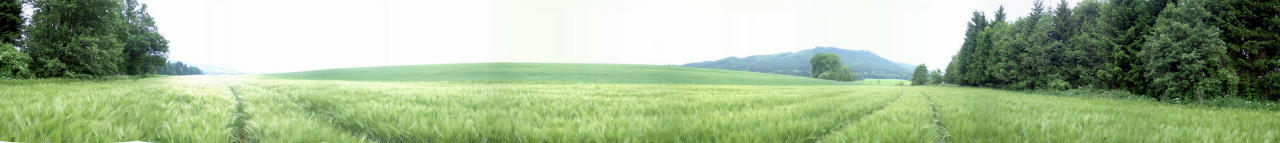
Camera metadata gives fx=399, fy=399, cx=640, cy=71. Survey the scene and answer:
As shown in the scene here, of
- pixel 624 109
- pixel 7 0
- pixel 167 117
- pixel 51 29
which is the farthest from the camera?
pixel 7 0

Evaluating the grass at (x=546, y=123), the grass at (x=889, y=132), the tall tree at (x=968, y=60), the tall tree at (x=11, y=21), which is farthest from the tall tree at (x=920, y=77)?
the tall tree at (x=11, y=21)

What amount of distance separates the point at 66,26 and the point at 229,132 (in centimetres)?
1140

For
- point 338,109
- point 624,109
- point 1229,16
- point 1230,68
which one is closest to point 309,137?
point 338,109

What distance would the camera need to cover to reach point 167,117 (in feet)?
6.19

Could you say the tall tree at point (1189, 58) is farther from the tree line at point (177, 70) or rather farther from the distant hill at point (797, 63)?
the tree line at point (177, 70)

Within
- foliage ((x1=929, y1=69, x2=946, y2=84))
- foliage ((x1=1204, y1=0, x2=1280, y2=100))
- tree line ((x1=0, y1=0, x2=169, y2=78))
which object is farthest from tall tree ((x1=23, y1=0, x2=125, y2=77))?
foliage ((x1=1204, y1=0, x2=1280, y2=100))

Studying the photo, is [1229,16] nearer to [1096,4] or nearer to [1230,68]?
[1230,68]

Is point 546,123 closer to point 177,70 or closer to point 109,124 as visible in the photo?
point 109,124

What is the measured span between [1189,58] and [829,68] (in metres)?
15.2

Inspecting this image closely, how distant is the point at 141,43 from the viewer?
9.30m

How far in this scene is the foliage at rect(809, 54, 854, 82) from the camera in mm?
21531

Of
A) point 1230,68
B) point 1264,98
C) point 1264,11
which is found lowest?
point 1264,98

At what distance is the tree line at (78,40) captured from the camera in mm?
7336

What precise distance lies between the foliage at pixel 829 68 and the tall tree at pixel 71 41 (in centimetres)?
2474
